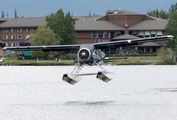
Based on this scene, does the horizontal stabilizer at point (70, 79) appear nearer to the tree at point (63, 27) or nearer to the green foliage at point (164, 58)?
the green foliage at point (164, 58)

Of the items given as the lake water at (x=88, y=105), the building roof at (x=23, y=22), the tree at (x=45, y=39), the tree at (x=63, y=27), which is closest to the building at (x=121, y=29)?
the building roof at (x=23, y=22)

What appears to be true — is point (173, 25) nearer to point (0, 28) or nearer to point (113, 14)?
point (113, 14)

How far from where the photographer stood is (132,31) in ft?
331

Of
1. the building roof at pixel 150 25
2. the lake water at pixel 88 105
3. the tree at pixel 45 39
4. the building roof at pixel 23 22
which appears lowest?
the lake water at pixel 88 105

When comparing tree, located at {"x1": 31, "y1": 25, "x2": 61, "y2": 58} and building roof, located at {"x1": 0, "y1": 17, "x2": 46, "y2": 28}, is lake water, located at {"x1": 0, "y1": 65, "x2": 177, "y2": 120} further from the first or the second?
building roof, located at {"x1": 0, "y1": 17, "x2": 46, "y2": 28}

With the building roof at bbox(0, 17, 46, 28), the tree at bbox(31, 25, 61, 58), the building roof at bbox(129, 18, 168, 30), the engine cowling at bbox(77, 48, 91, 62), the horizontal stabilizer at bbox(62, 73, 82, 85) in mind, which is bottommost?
the horizontal stabilizer at bbox(62, 73, 82, 85)

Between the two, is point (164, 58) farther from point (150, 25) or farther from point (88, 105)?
point (88, 105)

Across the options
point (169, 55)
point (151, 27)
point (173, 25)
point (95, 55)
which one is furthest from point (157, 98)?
point (151, 27)

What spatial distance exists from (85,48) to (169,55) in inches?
1834

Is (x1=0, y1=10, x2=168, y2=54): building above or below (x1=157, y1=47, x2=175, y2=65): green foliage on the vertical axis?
above

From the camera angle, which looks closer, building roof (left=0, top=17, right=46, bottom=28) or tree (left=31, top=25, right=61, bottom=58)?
tree (left=31, top=25, right=61, bottom=58)

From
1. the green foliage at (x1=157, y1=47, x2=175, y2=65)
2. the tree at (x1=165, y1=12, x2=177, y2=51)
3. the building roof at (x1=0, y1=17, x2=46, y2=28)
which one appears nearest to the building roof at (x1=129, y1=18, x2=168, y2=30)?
the tree at (x1=165, y1=12, x2=177, y2=51)

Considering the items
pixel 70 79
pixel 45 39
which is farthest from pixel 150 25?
pixel 70 79

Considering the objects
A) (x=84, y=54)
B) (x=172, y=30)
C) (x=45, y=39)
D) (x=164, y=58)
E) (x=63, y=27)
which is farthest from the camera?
(x=63, y=27)
